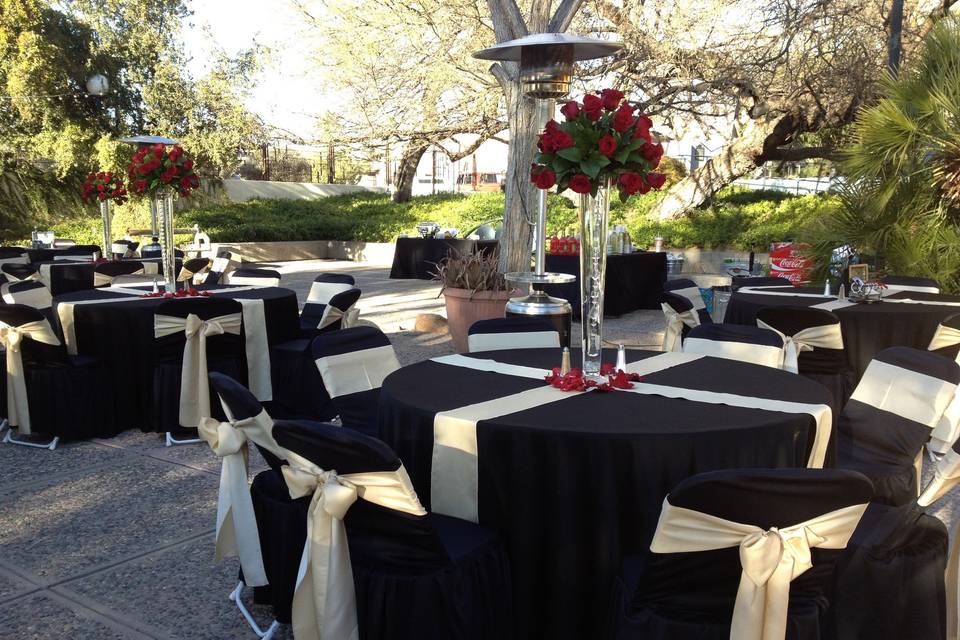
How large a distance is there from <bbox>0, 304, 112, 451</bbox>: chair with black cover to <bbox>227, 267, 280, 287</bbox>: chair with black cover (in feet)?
6.29

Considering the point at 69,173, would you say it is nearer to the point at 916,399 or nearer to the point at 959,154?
the point at 959,154

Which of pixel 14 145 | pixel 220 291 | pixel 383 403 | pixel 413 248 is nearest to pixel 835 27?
pixel 413 248

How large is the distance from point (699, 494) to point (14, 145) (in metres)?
20.0

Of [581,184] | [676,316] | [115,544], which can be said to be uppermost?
[581,184]

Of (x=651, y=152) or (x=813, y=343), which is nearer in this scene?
(x=651, y=152)

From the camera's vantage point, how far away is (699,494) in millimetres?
1862

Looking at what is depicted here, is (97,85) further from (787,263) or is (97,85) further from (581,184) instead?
(581,184)

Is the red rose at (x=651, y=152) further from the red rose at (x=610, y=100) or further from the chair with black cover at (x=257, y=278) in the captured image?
the chair with black cover at (x=257, y=278)

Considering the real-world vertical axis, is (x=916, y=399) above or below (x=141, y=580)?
above

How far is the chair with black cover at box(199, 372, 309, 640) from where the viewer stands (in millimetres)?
2756

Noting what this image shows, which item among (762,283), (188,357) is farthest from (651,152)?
(762,283)

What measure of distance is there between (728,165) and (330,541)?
49.3ft

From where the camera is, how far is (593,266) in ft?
10.1

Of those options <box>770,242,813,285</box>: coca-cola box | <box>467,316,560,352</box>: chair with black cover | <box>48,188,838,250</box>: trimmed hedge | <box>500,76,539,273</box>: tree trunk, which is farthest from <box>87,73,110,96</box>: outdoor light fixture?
<box>467,316,560,352</box>: chair with black cover
